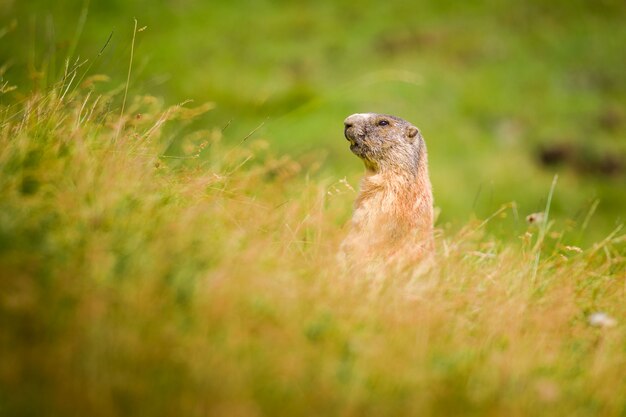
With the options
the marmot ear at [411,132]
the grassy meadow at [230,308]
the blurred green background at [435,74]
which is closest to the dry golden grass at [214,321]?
the grassy meadow at [230,308]

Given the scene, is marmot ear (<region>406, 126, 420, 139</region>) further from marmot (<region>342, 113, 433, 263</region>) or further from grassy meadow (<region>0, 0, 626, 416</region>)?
grassy meadow (<region>0, 0, 626, 416</region>)

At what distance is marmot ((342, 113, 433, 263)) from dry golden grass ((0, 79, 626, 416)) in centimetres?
96

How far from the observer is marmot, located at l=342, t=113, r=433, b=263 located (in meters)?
4.45

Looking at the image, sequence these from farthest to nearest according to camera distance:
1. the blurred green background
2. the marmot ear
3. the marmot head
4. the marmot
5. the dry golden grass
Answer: the blurred green background < the marmot ear < the marmot head < the marmot < the dry golden grass

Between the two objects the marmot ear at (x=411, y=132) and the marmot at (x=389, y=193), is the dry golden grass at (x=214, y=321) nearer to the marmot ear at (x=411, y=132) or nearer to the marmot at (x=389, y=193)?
the marmot at (x=389, y=193)

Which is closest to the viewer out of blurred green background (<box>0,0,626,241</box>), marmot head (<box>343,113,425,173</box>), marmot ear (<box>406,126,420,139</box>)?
marmot head (<box>343,113,425,173</box>)

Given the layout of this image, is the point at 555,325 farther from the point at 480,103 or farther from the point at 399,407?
the point at 480,103

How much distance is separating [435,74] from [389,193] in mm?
11571

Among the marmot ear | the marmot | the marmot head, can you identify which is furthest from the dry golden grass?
the marmot ear

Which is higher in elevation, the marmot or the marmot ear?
the marmot ear

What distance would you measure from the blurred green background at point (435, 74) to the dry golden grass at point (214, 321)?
8.57 meters

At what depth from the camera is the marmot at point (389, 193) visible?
4449 millimetres

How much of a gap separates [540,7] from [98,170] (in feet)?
59.3

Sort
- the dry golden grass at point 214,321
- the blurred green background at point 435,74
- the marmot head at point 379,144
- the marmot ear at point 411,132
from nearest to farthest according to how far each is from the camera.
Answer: the dry golden grass at point 214,321 → the marmot head at point 379,144 → the marmot ear at point 411,132 → the blurred green background at point 435,74
